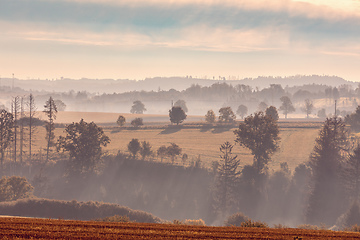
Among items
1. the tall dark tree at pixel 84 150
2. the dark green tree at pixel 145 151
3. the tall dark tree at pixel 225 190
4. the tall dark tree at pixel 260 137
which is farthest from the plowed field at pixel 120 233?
the dark green tree at pixel 145 151

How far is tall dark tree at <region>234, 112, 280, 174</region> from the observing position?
9606 centimetres

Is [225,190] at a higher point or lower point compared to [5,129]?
lower

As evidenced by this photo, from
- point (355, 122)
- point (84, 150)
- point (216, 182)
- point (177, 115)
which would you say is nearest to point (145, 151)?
point (84, 150)

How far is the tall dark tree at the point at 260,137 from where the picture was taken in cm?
9606

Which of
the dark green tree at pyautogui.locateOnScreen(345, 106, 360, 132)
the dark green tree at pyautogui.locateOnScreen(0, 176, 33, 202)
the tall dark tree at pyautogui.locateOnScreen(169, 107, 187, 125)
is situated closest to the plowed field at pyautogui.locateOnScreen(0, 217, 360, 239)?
the dark green tree at pyautogui.locateOnScreen(0, 176, 33, 202)

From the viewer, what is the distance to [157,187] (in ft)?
295

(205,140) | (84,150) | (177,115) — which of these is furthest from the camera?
(177,115)

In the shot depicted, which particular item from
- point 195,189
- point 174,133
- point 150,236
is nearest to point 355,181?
point 195,189

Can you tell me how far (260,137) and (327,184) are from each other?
2007 centimetres

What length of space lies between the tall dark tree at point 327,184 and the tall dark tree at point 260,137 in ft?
37.5

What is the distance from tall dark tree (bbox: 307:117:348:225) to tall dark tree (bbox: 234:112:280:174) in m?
11.4

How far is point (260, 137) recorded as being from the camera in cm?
9700

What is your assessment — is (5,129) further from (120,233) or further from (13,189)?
→ (120,233)

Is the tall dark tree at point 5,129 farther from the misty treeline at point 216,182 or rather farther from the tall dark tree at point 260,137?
the tall dark tree at point 260,137
